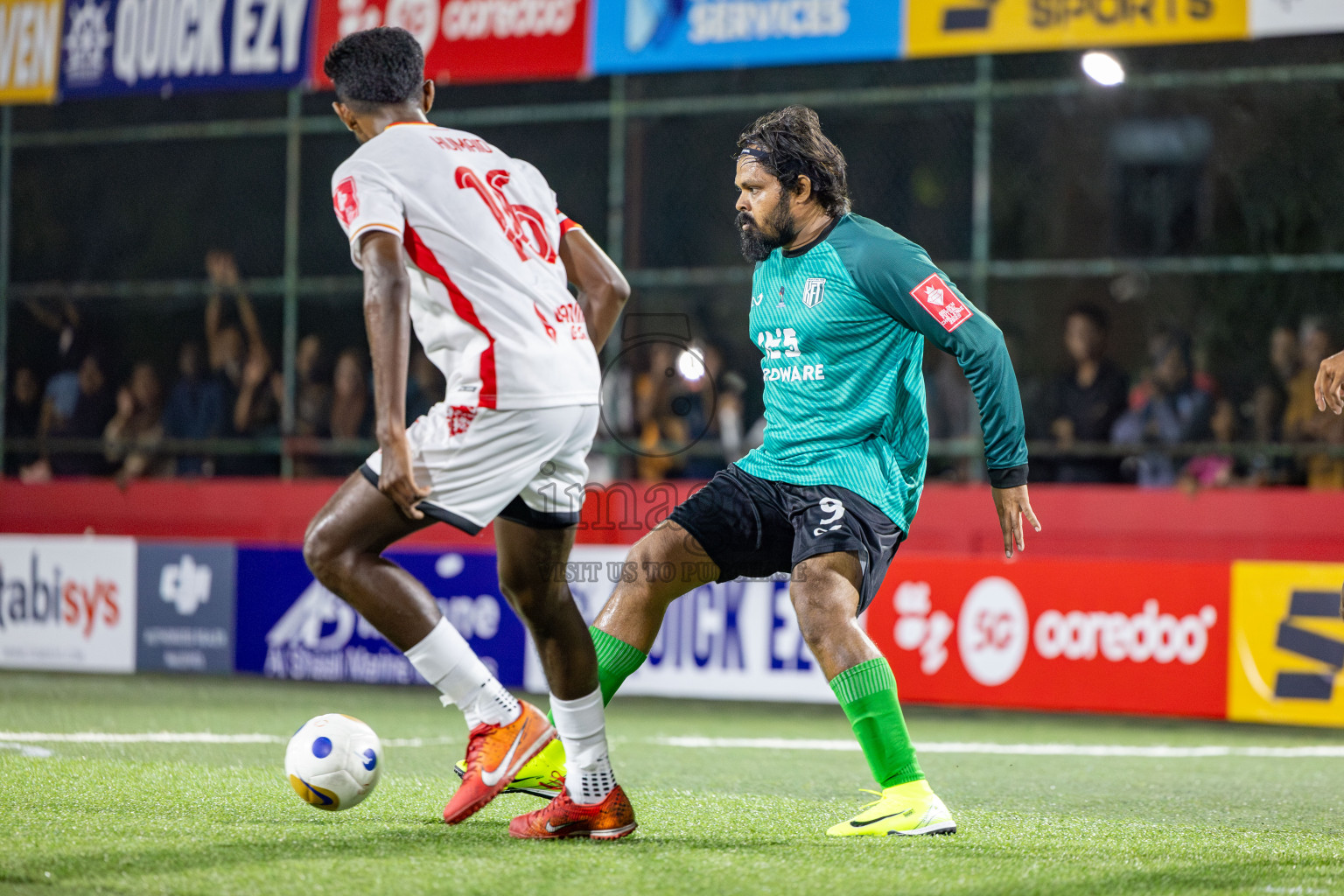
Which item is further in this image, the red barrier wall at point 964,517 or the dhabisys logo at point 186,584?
the dhabisys logo at point 186,584

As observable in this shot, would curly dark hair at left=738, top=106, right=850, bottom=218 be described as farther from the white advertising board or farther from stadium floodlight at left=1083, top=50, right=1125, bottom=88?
stadium floodlight at left=1083, top=50, right=1125, bottom=88

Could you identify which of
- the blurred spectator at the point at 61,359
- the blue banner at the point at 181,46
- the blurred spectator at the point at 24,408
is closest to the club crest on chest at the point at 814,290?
the blue banner at the point at 181,46

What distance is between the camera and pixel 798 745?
8.25m

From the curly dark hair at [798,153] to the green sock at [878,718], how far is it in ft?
4.87

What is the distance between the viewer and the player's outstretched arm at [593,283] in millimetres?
4980

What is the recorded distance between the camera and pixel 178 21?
13727 millimetres

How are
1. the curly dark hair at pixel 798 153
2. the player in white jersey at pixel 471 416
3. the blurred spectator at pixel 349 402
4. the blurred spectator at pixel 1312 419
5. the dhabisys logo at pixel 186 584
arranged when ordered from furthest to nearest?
1. the blurred spectator at pixel 349 402
2. the dhabisys logo at pixel 186 584
3. the blurred spectator at pixel 1312 419
4. the curly dark hair at pixel 798 153
5. the player in white jersey at pixel 471 416

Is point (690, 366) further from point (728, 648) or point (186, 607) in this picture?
point (186, 607)

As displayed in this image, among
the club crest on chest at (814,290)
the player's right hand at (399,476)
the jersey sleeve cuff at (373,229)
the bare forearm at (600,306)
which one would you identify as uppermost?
the jersey sleeve cuff at (373,229)

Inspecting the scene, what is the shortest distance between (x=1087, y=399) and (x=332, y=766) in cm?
818

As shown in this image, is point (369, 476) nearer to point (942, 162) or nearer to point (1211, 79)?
point (1211, 79)

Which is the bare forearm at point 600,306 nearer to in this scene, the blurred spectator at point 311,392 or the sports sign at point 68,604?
the sports sign at point 68,604

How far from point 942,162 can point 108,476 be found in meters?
7.72

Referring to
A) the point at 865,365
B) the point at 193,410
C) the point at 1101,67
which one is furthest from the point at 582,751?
the point at 193,410
